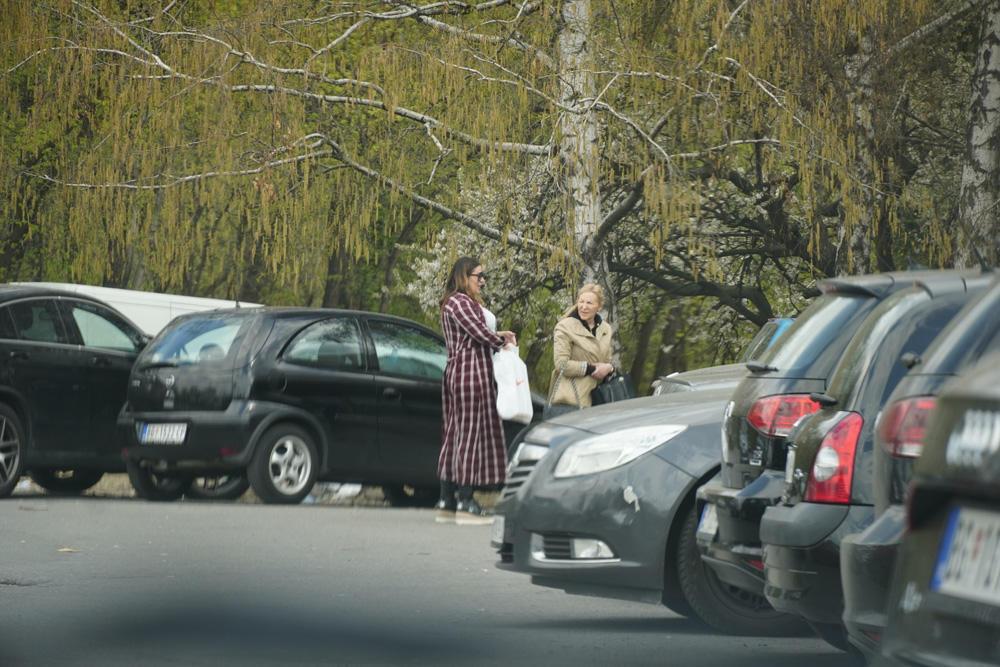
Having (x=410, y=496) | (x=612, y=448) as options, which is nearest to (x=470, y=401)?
(x=410, y=496)

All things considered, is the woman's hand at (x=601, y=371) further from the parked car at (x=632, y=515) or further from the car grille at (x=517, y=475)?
the parked car at (x=632, y=515)

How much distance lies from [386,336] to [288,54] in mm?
3053

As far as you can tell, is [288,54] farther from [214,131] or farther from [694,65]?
[694,65]

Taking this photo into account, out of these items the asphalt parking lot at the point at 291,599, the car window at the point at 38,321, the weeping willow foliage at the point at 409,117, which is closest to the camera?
the asphalt parking lot at the point at 291,599

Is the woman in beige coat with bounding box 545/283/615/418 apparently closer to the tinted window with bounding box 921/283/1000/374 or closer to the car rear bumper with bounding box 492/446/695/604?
the car rear bumper with bounding box 492/446/695/604

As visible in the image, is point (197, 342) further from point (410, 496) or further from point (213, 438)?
point (410, 496)

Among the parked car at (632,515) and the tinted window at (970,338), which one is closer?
the tinted window at (970,338)

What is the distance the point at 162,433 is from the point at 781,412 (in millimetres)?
9009

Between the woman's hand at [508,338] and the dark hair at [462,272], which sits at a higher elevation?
the dark hair at [462,272]

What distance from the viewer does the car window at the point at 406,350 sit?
51.9ft

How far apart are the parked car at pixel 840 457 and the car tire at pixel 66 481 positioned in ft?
38.5

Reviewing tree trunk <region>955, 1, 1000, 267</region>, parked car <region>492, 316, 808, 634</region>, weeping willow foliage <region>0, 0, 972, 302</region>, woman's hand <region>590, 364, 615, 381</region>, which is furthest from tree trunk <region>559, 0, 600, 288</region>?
parked car <region>492, 316, 808, 634</region>

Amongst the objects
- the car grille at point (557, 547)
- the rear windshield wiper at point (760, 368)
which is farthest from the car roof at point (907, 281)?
the car grille at point (557, 547)

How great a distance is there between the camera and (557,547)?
813 cm
